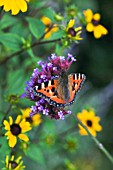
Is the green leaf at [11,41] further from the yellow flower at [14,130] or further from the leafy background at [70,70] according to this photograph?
the yellow flower at [14,130]

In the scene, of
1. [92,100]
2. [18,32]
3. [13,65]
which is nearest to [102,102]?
[92,100]

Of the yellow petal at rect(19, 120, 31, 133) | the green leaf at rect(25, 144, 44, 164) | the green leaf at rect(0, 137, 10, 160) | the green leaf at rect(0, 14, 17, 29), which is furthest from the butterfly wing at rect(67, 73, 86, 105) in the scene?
the green leaf at rect(0, 14, 17, 29)

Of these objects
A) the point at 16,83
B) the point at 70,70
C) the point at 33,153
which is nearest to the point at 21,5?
the point at 16,83

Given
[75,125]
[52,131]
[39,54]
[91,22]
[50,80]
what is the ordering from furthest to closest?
[39,54] < [75,125] < [52,131] < [91,22] < [50,80]

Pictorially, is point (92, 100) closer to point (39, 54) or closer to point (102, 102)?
point (102, 102)

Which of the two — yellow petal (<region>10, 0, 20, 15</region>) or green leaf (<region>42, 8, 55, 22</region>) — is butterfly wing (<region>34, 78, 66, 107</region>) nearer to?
yellow petal (<region>10, 0, 20, 15</region>)

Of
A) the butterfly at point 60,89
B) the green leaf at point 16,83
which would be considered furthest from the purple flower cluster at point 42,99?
the green leaf at point 16,83
